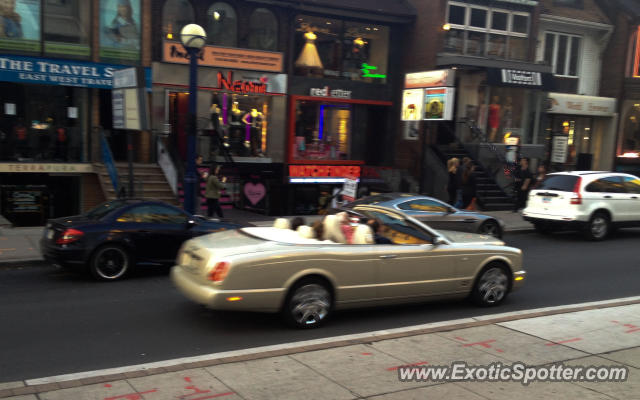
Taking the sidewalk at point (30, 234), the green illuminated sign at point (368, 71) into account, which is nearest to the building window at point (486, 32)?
the green illuminated sign at point (368, 71)

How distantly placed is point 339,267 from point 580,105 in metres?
23.5

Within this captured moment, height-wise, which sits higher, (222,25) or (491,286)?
(222,25)

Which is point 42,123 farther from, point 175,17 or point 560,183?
point 560,183

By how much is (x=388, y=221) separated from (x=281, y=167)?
1289 centimetres

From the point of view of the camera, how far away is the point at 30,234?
13.3 m

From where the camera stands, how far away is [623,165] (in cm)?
2869

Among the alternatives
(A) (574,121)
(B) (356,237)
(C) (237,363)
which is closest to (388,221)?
(B) (356,237)

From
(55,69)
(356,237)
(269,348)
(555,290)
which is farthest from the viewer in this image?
(55,69)

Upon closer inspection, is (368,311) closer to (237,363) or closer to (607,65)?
(237,363)

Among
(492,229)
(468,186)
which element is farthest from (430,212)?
(468,186)

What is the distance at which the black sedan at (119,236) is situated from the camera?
9.30m

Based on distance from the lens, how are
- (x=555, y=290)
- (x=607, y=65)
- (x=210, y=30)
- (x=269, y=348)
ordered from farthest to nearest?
1. (x=607, y=65)
2. (x=210, y=30)
3. (x=555, y=290)
4. (x=269, y=348)

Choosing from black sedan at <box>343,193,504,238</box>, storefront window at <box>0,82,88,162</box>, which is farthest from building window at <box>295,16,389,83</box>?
black sedan at <box>343,193,504,238</box>

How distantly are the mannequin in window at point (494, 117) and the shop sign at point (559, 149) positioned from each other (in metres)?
4.24
